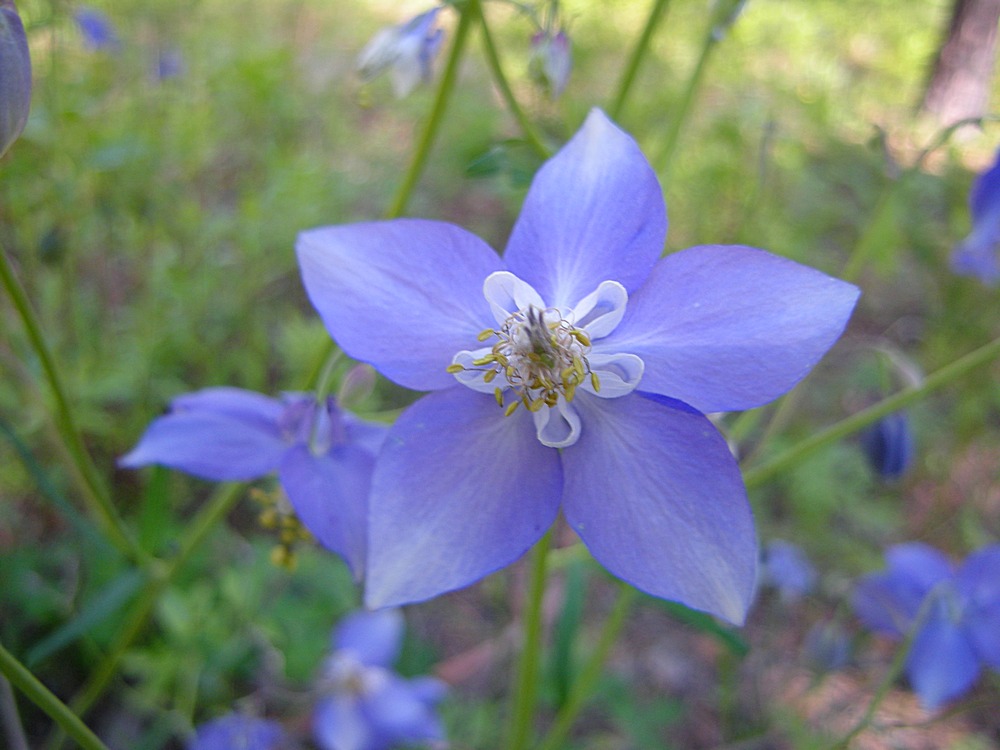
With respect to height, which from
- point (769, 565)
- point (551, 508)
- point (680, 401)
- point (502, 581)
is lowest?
point (502, 581)

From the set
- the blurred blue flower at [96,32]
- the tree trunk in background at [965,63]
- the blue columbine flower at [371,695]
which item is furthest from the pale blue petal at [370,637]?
the tree trunk in background at [965,63]

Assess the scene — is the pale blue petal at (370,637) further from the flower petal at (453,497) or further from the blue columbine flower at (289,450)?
the flower petal at (453,497)

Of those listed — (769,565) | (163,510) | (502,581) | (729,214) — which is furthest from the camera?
(729,214)

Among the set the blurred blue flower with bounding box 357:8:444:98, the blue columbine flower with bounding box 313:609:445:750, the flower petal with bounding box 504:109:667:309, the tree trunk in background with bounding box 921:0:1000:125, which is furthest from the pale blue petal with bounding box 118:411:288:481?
the tree trunk in background with bounding box 921:0:1000:125

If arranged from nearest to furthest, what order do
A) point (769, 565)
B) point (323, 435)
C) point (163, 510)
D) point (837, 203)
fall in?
point (323, 435) < point (163, 510) < point (769, 565) < point (837, 203)

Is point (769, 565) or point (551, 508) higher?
point (551, 508)

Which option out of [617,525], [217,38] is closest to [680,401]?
[617,525]

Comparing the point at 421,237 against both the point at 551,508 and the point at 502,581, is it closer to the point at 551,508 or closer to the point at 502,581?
the point at 551,508

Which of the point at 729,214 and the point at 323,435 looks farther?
the point at 729,214
